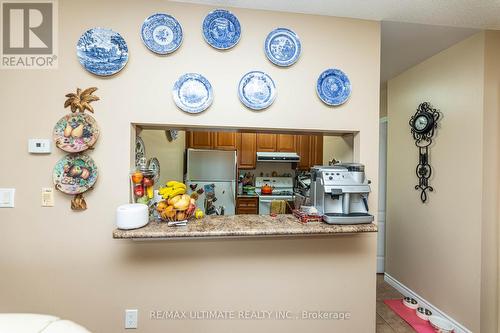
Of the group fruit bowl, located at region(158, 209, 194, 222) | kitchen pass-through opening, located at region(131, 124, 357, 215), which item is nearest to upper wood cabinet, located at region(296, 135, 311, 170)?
kitchen pass-through opening, located at region(131, 124, 357, 215)

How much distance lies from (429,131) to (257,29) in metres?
1.96

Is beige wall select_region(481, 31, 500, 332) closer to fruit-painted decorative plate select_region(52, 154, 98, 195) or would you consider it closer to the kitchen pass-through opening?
the kitchen pass-through opening

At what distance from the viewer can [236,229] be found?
1.26 metres

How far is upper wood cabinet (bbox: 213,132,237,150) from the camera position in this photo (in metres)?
4.00

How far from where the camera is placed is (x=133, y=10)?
1.41 meters

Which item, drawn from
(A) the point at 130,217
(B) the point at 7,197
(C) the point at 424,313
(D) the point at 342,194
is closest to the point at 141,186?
(A) the point at 130,217

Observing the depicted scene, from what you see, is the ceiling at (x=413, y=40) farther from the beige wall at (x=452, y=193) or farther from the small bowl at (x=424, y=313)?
the small bowl at (x=424, y=313)

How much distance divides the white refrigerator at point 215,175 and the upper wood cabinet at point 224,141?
21cm

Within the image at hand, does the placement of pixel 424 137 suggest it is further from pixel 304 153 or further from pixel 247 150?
pixel 247 150

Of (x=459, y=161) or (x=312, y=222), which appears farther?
(x=459, y=161)

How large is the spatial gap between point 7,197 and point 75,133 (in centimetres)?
58

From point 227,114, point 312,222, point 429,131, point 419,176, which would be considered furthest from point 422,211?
point 227,114

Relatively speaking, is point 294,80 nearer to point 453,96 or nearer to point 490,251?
point 453,96

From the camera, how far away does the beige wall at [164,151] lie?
6.79 feet
